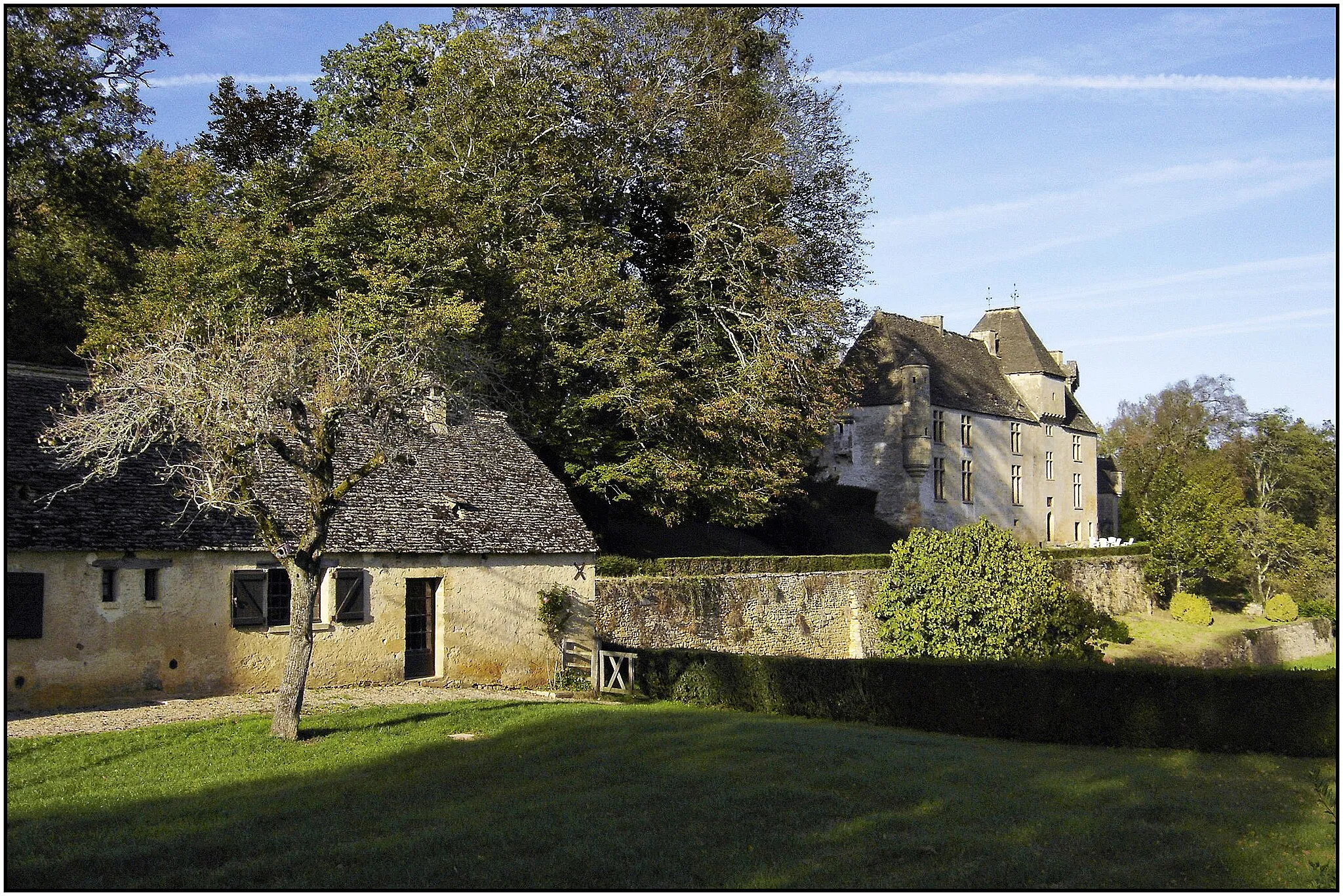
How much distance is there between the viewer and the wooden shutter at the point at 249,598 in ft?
64.9

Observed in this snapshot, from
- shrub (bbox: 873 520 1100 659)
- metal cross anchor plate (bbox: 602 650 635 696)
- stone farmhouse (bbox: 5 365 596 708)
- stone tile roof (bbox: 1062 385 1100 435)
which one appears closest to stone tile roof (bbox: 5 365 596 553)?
stone farmhouse (bbox: 5 365 596 708)

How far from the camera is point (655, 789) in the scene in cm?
1173

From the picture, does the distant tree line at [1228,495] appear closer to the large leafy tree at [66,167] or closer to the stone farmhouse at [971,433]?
the stone farmhouse at [971,433]

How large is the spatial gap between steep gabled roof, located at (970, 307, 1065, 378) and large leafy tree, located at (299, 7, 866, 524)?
2836 cm

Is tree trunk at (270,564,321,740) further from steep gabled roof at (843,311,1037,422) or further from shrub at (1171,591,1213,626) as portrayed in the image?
shrub at (1171,591,1213,626)

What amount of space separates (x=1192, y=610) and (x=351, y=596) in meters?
41.3

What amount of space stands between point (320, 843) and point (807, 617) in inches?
922

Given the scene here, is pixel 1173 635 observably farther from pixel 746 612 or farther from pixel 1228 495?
pixel 746 612

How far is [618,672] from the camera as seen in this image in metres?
22.7

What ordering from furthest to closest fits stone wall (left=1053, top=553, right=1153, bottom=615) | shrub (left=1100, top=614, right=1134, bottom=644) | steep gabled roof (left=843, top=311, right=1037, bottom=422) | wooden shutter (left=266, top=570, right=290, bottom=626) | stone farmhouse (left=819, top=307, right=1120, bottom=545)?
1. steep gabled roof (left=843, top=311, right=1037, bottom=422)
2. stone farmhouse (left=819, top=307, right=1120, bottom=545)
3. stone wall (left=1053, top=553, right=1153, bottom=615)
4. shrub (left=1100, top=614, right=1134, bottom=644)
5. wooden shutter (left=266, top=570, right=290, bottom=626)

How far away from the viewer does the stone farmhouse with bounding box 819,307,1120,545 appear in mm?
49406

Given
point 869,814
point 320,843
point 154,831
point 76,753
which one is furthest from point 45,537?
point 869,814

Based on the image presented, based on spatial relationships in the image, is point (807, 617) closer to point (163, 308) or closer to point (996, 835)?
point (163, 308)

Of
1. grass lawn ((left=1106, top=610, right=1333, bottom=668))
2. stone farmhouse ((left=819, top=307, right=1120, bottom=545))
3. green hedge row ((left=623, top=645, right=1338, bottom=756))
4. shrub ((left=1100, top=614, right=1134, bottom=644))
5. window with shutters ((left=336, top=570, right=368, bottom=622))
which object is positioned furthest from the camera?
stone farmhouse ((left=819, top=307, right=1120, bottom=545))
